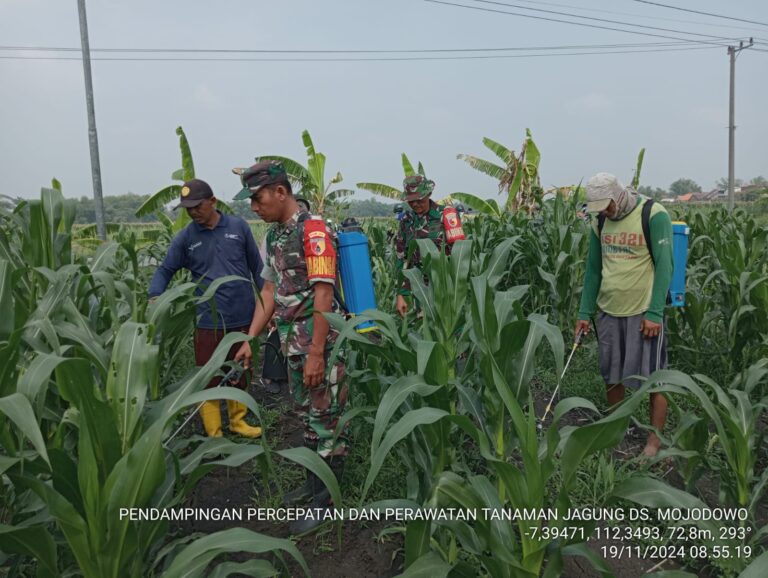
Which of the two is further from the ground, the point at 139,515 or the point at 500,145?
the point at 500,145

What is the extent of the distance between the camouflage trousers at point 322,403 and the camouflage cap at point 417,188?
2051 mm

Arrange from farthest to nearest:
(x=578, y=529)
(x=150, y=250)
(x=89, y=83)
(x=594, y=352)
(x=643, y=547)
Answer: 1. (x=89, y=83)
2. (x=150, y=250)
3. (x=594, y=352)
4. (x=643, y=547)
5. (x=578, y=529)

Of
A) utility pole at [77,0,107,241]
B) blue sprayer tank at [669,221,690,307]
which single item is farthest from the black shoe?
utility pole at [77,0,107,241]

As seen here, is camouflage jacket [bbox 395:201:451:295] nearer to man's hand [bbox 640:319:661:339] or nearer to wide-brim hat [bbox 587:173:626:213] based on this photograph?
wide-brim hat [bbox 587:173:626:213]

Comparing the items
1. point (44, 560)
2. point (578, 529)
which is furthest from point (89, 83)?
point (578, 529)

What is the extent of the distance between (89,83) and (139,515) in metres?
11.1

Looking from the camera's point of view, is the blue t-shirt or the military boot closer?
the military boot

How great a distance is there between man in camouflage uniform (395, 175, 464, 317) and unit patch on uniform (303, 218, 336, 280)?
1.71 metres

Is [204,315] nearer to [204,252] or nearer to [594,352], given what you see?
[204,252]

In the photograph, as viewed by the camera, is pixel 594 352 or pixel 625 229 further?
pixel 594 352

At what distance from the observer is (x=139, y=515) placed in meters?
1.56

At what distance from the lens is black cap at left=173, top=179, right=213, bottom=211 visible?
3447mm

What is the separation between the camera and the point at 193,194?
136 inches

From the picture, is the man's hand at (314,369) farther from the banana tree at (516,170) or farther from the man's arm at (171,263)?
the banana tree at (516,170)
